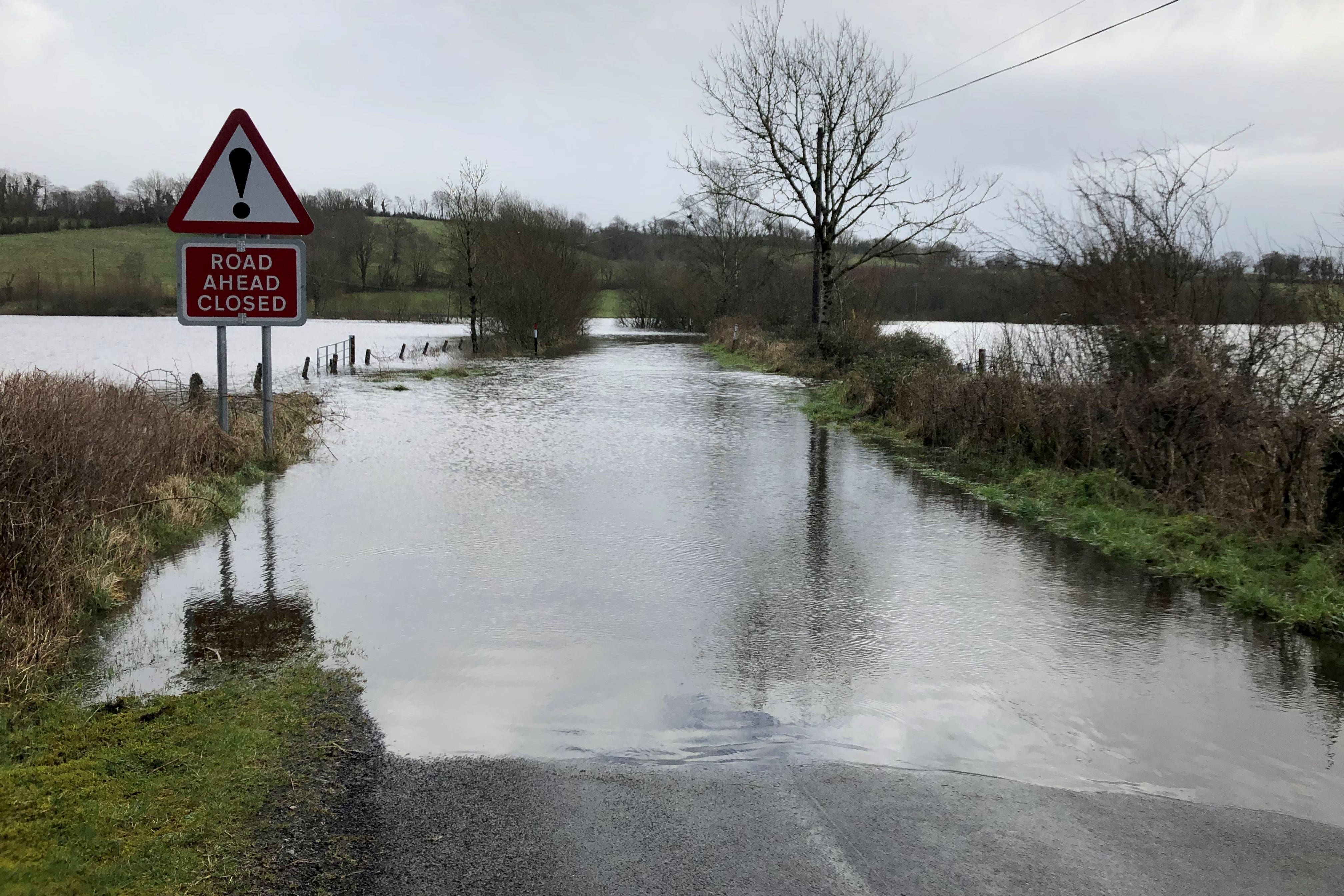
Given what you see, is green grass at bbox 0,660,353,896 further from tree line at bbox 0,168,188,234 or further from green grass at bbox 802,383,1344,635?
tree line at bbox 0,168,188,234

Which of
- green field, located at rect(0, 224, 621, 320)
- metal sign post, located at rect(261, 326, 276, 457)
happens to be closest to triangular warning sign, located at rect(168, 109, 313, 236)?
metal sign post, located at rect(261, 326, 276, 457)

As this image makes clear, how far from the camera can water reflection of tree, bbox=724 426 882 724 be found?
4.88 meters

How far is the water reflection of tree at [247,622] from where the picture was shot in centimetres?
521

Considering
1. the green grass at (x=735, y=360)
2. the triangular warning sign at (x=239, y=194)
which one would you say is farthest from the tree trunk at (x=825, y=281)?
the triangular warning sign at (x=239, y=194)

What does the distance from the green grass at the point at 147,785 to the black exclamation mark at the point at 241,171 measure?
6.27 m

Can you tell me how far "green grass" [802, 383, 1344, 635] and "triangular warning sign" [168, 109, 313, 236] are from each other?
298 inches

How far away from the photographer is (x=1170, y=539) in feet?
26.8

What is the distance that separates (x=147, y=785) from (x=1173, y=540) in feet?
24.7

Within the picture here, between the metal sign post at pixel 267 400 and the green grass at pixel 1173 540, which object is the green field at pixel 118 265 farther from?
the green grass at pixel 1173 540

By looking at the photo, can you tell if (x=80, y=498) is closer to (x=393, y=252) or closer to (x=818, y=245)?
(x=818, y=245)

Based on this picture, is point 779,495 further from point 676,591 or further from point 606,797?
point 606,797

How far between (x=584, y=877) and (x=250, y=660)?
2677 millimetres

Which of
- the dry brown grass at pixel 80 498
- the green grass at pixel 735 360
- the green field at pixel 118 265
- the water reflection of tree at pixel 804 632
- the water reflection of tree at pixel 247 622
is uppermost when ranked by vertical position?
the green field at pixel 118 265

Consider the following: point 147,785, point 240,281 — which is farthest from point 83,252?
point 147,785
